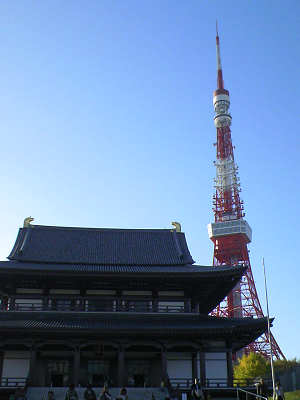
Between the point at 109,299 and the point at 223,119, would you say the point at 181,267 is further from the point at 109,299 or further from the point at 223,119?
the point at 223,119

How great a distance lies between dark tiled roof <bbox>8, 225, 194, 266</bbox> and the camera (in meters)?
36.6

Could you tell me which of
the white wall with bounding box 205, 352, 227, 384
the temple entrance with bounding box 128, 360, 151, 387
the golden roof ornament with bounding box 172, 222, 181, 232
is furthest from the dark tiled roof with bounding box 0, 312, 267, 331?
the golden roof ornament with bounding box 172, 222, 181, 232

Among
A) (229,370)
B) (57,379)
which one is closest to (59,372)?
(57,379)

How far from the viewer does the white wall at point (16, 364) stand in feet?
95.9

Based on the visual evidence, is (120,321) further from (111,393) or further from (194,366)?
(194,366)

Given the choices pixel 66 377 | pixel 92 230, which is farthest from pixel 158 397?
pixel 92 230

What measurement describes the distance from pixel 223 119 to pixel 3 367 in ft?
286

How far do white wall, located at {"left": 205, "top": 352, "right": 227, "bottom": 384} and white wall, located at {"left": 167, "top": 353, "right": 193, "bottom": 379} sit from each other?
1205 mm

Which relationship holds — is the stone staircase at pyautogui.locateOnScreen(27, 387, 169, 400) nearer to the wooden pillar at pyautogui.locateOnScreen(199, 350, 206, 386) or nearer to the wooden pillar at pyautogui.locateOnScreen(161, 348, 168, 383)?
the wooden pillar at pyautogui.locateOnScreen(161, 348, 168, 383)

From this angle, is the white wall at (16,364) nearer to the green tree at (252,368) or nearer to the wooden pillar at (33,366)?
the wooden pillar at (33,366)

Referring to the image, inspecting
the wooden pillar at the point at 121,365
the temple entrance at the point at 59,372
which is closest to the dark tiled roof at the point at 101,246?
the temple entrance at the point at 59,372

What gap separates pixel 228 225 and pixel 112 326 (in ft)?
218

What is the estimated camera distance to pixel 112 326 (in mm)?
28906

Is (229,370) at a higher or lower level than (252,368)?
lower
